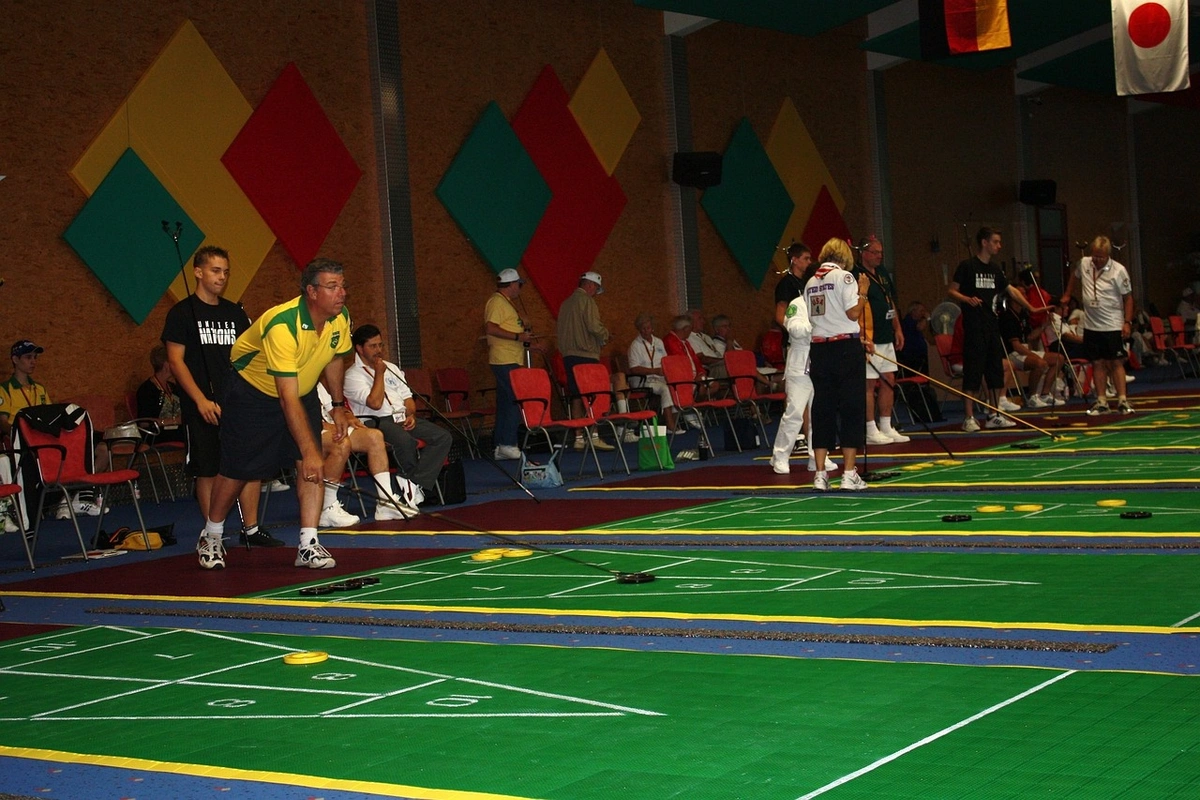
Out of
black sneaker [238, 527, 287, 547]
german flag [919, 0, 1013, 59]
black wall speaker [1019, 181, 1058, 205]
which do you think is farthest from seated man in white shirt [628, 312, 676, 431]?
black wall speaker [1019, 181, 1058, 205]

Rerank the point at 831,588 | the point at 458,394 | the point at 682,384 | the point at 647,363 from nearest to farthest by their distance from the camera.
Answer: the point at 831,588 < the point at 682,384 < the point at 458,394 < the point at 647,363

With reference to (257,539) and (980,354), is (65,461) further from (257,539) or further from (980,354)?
(980,354)

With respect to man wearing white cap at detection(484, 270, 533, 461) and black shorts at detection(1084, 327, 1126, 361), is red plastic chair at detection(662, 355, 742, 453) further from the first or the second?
black shorts at detection(1084, 327, 1126, 361)

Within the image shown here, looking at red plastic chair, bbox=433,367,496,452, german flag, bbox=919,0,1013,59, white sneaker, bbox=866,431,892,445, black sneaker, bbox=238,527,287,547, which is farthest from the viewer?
red plastic chair, bbox=433,367,496,452

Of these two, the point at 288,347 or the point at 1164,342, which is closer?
the point at 288,347

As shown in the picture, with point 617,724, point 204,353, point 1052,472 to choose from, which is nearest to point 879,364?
point 1052,472

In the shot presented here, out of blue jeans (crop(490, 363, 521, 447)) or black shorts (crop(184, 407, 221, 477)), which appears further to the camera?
blue jeans (crop(490, 363, 521, 447))

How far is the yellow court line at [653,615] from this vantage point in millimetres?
4414

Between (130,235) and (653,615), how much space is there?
8.03 metres

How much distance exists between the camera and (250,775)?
134 inches

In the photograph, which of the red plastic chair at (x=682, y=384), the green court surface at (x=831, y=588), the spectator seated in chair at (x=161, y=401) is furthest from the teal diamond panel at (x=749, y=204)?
the green court surface at (x=831, y=588)

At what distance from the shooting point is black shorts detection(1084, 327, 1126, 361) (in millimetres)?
12711

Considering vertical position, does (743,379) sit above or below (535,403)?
above

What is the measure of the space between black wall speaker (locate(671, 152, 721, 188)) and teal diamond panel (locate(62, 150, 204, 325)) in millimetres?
6644
